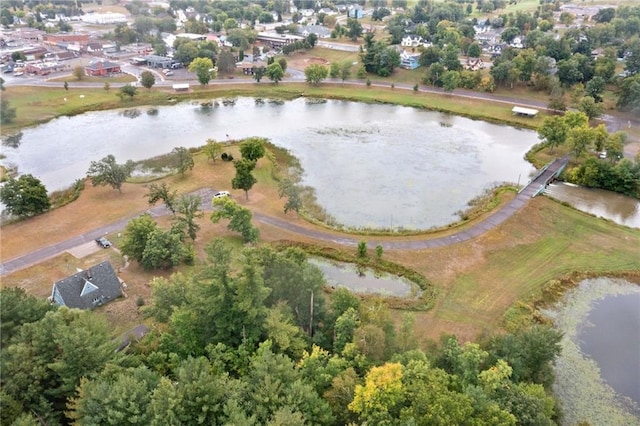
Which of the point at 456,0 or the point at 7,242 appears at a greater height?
the point at 456,0

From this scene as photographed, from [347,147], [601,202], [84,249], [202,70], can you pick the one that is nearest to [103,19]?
[202,70]

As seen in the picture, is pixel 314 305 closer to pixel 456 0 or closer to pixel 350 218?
pixel 350 218

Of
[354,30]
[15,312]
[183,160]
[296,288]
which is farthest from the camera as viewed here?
[354,30]

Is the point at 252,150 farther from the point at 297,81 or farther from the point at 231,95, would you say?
the point at 297,81

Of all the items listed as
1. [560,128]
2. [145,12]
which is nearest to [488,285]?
[560,128]

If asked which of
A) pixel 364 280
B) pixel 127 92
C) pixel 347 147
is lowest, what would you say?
pixel 364 280

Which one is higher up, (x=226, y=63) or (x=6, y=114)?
(x=226, y=63)
